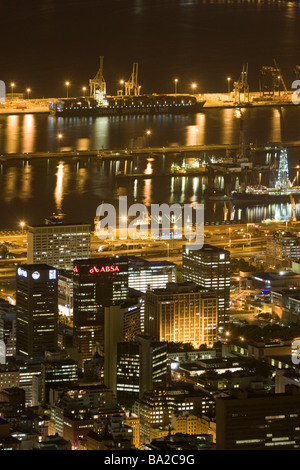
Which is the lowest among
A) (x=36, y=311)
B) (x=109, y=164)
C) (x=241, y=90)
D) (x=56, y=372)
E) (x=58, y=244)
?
(x=56, y=372)

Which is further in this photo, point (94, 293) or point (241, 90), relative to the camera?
point (241, 90)

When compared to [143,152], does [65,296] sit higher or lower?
lower

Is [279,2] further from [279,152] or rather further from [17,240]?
[17,240]

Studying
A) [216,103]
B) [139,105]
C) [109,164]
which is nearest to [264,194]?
[109,164]

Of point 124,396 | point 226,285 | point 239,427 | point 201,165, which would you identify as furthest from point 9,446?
point 201,165

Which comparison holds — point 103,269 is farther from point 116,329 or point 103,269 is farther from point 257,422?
point 257,422

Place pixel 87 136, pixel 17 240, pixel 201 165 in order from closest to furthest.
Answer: pixel 17 240 → pixel 201 165 → pixel 87 136
